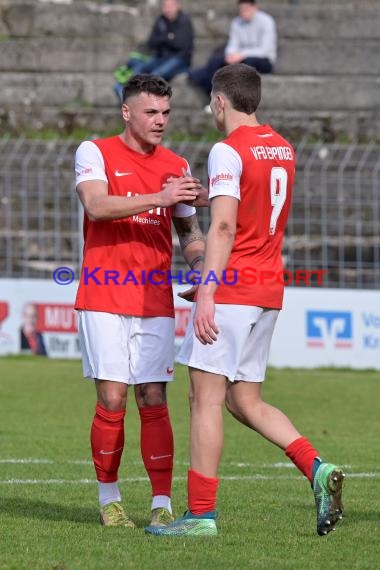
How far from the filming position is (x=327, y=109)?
67.0 ft

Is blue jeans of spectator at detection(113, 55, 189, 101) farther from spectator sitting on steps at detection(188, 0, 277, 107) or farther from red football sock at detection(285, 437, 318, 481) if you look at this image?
red football sock at detection(285, 437, 318, 481)

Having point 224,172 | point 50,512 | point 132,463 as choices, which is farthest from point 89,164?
point 132,463

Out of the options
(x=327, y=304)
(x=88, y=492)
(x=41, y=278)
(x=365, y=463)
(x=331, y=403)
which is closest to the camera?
(x=88, y=492)

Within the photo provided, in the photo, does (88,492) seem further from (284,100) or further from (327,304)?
(284,100)

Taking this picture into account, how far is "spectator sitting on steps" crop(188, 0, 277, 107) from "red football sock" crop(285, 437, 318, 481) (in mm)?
13462

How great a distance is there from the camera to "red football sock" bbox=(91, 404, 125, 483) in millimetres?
6883

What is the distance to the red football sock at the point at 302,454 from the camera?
6.38 meters

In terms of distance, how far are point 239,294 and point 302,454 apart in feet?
2.71

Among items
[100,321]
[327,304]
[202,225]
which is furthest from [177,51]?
[100,321]

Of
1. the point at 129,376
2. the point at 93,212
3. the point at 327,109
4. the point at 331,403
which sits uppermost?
the point at 327,109

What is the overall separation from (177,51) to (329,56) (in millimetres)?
2471

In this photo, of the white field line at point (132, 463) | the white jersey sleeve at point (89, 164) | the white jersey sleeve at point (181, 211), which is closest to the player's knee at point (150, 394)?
the white jersey sleeve at point (181, 211)

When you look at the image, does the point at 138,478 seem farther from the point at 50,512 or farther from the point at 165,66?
the point at 165,66

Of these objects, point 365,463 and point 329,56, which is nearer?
point 365,463
